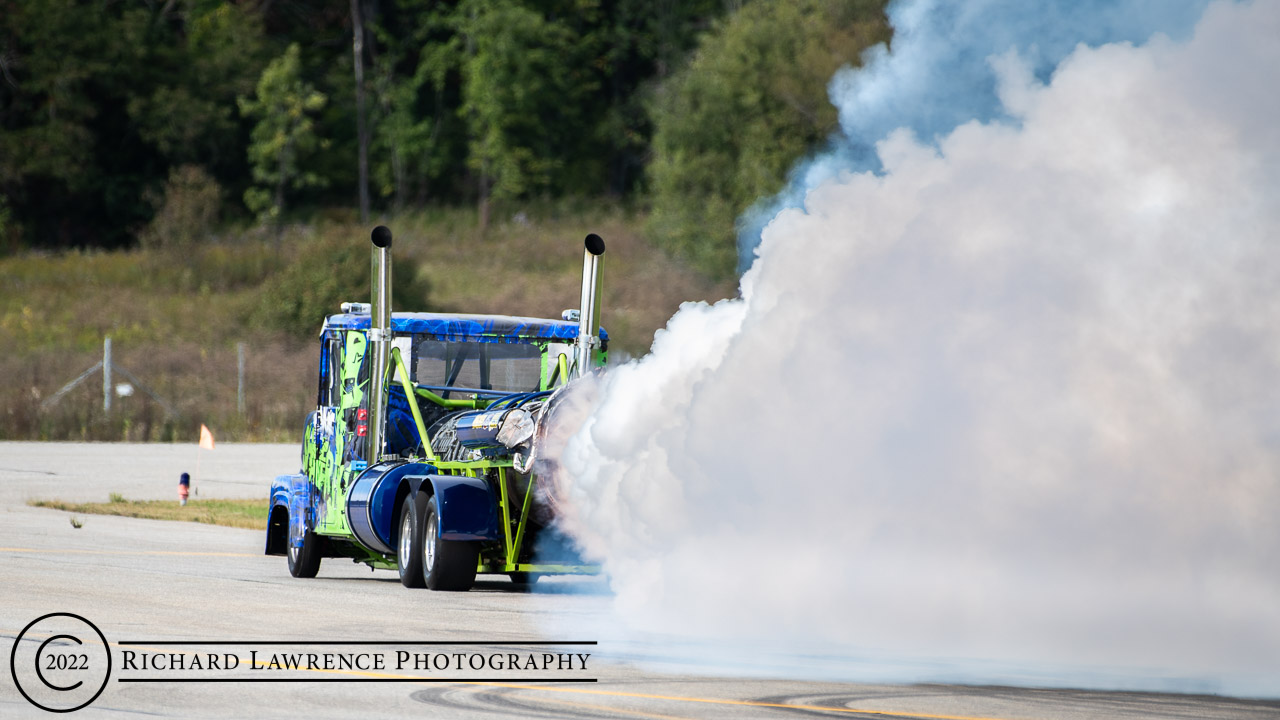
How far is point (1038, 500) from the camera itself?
33.1 feet

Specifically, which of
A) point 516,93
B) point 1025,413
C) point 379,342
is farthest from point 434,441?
point 516,93

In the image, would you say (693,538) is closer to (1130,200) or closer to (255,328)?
(1130,200)

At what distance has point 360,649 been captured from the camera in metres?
10.8

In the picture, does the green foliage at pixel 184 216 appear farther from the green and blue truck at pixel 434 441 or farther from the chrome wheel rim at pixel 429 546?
the chrome wheel rim at pixel 429 546

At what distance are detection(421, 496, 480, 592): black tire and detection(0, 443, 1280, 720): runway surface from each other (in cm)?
20

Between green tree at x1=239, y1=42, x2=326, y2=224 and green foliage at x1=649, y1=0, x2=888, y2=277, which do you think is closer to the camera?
green foliage at x1=649, y1=0, x2=888, y2=277

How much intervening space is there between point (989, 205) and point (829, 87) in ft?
137

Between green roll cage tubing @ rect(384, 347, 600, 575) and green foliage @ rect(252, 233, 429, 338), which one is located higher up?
green foliage @ rect(252, 233, 429, 338)

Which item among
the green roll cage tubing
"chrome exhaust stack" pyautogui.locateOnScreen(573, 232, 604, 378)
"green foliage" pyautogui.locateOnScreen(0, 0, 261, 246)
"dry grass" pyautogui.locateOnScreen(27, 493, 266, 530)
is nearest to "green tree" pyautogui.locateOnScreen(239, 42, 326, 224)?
"green foliage" pyautogui.locateOnScreen(0, 0, 261, 246)

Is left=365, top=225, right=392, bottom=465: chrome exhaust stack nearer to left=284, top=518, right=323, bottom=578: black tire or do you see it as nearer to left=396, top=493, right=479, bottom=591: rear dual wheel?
left=396, top=493, right=479, bottom=591: rear dual wheel

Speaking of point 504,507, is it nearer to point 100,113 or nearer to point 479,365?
point 479,365

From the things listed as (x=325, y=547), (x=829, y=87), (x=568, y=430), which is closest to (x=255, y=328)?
(x=829, y=87)

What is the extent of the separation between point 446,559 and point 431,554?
250mm

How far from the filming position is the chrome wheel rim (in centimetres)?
1461
